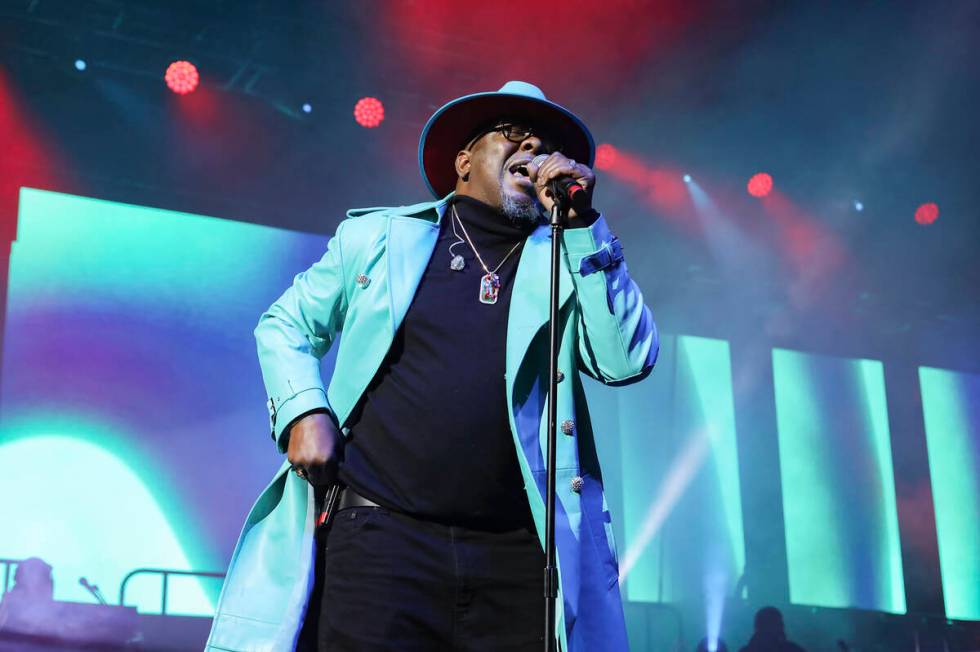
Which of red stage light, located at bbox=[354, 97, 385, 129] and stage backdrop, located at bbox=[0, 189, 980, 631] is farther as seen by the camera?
red stage light, located at bbox=[354, 97, 385, 129]

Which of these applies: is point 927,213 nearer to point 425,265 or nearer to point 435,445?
point 425,265

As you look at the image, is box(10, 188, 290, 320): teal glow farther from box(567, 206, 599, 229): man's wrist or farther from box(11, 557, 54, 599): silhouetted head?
box(567, 206, 599, 229): man's wrist

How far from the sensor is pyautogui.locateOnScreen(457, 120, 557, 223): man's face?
7.44ft

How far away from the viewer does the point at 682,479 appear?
7418 millimetres

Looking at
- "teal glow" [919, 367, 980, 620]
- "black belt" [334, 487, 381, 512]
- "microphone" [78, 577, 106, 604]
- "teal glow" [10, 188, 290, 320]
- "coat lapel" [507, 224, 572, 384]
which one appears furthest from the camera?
"teal glow" [919, 367, 980, 620]

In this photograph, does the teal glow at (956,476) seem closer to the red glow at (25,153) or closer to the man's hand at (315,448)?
the red glow at (25,153)

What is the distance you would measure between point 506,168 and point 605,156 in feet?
15.9

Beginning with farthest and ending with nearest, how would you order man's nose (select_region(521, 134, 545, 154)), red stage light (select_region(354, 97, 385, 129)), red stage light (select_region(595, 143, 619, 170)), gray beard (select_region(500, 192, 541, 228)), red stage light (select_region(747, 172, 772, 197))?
red stage light (select_region(747, 172, 772, 197)) → red stage light (select_region(595, 143, 619, 170)) → red stage light (select_region(354, 97, 385, 129)) → man's nose (select_region(521, 134, 545, 154)) → gray beard (select_region(500, 192, 541, 228))

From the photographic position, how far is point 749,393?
Answer: 26.3ft

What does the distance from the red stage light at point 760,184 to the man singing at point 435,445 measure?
18.3 ft

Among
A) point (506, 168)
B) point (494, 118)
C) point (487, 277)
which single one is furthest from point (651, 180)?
point (487, 277)

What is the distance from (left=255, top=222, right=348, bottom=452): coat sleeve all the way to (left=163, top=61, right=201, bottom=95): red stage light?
4.35 m

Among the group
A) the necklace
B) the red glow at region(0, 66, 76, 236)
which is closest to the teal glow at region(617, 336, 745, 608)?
the red glow at region(0, 66, 76, 236)

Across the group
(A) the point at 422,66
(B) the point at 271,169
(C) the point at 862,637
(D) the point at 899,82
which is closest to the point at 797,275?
(D) the point at 899,82
